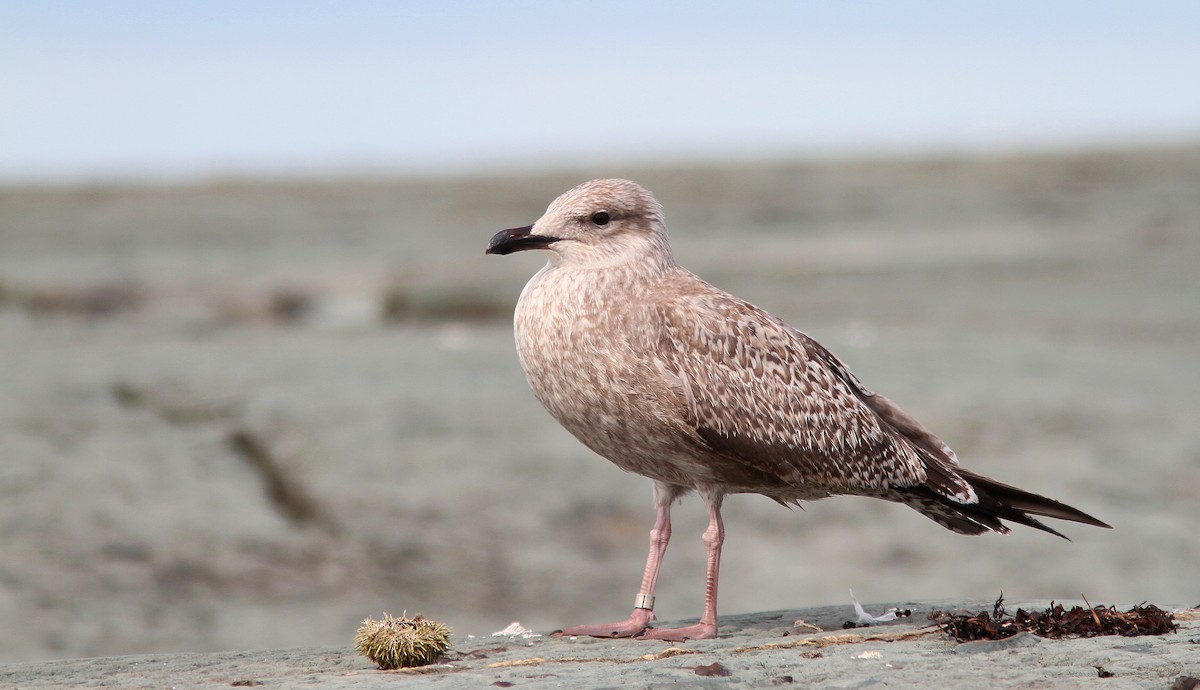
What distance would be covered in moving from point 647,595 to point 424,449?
23.2 ft

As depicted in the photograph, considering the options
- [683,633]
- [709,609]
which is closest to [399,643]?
[683,633]

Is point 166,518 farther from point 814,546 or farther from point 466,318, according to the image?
point 466,318

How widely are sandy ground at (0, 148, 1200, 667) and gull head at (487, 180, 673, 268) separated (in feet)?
13.9

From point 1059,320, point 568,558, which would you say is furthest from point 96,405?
point 1059,320

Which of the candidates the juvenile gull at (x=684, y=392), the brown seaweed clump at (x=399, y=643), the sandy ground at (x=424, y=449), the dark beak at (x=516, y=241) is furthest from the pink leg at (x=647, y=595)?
the sandy ground at (x=424, y=449)

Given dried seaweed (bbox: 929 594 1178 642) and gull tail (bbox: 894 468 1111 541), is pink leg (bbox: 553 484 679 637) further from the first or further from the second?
dried seaweed (bbox: 929 594 1178 642)

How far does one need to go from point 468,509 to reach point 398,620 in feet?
22.5

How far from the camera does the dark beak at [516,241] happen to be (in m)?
7.22

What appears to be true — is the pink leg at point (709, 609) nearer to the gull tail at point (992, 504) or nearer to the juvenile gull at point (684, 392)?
the juvenile gull at point (684, 392)

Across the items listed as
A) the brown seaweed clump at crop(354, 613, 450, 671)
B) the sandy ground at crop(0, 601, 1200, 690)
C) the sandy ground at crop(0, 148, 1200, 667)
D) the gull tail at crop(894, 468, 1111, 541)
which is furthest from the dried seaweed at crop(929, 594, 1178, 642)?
the sandy ground at crop(0, 148, 1200, 667)

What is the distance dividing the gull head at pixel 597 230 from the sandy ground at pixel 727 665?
2.06 meters

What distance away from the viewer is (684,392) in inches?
274

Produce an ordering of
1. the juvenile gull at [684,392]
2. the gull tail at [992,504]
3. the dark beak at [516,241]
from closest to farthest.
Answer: the juvenile gull at [684,392]
the dark beak at [516,241]
the gull tail at [992,504]

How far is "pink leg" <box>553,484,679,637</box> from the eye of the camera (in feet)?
23.9
